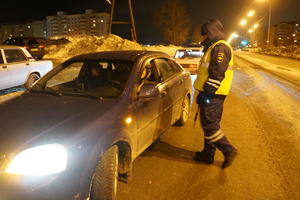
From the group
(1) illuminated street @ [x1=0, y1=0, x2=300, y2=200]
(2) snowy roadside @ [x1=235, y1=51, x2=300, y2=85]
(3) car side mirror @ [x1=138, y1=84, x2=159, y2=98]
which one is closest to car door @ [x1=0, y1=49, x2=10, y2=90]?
(1) illuminated street @ [x1=0, y1=0, x2=300, y2=200]

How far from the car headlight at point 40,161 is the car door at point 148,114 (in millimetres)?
1158

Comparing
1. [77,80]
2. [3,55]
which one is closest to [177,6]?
[3,55]

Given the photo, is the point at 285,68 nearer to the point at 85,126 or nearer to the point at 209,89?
the point at 209,89

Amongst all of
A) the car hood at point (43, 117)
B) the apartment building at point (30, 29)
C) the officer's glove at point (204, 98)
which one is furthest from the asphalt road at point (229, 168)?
the apartment building at point (30, 29)

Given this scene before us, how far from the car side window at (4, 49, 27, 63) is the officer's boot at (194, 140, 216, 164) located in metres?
6.78

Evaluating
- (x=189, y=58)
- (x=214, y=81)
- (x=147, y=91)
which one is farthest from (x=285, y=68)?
(x=147, y=91)

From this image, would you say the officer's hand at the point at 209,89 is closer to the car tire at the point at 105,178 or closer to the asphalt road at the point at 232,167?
the asphalt road at the point at 232,167

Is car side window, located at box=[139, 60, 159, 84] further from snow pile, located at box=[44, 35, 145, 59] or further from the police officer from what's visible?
snow pile, located at box=[44, 35, 145, 59]

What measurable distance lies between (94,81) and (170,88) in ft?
4.01

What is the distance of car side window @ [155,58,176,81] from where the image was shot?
429 cm

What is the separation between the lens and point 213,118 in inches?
144

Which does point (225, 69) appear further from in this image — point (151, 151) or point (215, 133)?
point (151, 151)

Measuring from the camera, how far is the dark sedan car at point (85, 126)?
85.1 inches

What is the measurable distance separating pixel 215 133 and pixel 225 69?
2.88 ft
